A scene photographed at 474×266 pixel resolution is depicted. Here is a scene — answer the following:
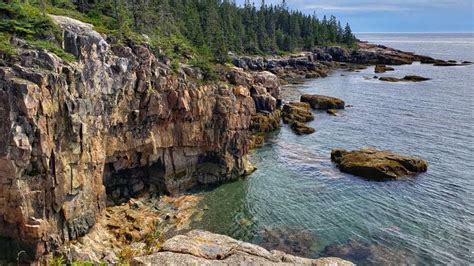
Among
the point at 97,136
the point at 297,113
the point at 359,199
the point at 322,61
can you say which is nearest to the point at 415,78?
the point at 322,61

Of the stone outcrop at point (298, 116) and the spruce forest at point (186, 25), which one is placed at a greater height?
the spruce forest at point (186, 25)

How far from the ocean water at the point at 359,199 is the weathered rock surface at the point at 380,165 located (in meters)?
1.24

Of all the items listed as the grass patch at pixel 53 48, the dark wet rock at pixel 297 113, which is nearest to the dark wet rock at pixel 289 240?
the grass patch at pixel 53 48

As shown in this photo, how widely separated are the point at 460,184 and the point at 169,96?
117 ft

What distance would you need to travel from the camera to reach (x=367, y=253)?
115 ft

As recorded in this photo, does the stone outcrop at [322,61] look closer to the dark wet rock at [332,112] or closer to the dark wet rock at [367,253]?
the dark wet rock at [332,112]

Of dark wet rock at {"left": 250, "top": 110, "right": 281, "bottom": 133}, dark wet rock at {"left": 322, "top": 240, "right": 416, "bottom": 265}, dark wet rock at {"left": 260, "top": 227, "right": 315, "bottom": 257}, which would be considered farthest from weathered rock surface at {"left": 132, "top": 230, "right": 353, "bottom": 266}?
dark wet rock at {"left": 250, "top": 110, "right": 281, "bottom": 133}

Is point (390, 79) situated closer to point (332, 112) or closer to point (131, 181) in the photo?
point (332, 112)

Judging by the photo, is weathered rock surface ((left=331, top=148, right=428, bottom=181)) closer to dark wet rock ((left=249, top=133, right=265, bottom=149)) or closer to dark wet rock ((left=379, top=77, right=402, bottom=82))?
dark wet rock ((left=249, top=133, right=265, bottom=149))

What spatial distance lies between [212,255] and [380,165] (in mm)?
39006

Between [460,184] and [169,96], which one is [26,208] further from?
[460,184]

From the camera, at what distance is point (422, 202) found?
4488 cm

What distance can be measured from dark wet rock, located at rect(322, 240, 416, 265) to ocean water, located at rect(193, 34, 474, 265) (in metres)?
0.08

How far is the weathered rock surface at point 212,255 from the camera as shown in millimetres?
18391
